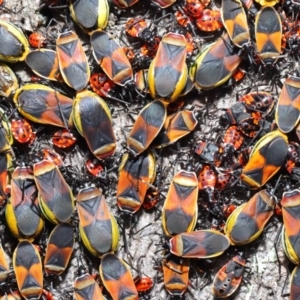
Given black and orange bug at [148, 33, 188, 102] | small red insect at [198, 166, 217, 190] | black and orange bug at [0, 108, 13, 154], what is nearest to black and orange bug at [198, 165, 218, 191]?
small red insect at [198, 166, 217, 190]

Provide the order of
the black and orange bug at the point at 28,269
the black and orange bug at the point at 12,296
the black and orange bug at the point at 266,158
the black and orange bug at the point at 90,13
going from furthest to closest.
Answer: the black and orange bug at the point at 12,296 → the black and orange bug at the point at 28,269 → the black and orange bug at the point at 90,13 → the black and orange bug at the point at 266,158

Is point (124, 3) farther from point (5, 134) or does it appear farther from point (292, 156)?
point (292, 156)

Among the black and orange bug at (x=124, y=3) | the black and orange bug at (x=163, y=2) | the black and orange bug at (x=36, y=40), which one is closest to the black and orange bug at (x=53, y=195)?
the black and orange bug at (x=36, y=40)

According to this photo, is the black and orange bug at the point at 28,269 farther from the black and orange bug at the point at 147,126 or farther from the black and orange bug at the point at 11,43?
the black and orange bug at the point at 11,43

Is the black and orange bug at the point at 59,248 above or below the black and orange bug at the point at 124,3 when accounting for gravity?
below

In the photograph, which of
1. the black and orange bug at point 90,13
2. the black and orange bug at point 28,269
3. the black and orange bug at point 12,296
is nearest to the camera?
the black and orange bug at point 90,13

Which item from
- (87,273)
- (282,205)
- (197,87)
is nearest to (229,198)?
(282,205)

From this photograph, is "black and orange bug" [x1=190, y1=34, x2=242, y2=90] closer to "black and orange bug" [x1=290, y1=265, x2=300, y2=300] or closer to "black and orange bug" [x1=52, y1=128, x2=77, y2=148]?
"black and orange bug" [x1=52, y1=128, x2=77, y2=148]

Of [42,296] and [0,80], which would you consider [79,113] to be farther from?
[42,296]
